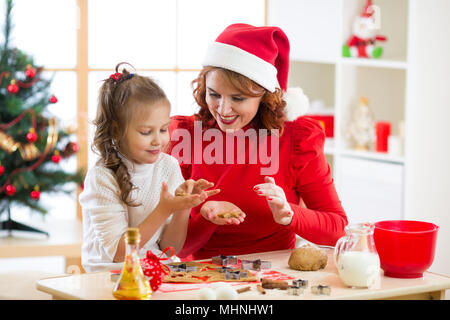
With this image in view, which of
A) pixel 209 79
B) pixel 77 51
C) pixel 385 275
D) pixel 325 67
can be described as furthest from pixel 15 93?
pixel 385 275

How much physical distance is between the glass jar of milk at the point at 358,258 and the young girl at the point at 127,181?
1.32 ft

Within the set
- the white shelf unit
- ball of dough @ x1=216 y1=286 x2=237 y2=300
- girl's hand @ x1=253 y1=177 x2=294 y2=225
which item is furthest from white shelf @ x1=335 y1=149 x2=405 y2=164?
ball of dough @ x1=216 y1=286 x2=237 y2=300

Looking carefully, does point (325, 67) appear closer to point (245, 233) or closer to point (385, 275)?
point (245, 233)

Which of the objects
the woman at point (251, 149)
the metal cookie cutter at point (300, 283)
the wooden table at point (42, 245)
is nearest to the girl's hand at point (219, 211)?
the woman at point (251, 149)

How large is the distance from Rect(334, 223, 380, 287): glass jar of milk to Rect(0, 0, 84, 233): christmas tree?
2.06m

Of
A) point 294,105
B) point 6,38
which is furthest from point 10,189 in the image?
point 294,105

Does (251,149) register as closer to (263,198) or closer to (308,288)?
(263,198)

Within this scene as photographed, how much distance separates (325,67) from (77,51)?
148cm

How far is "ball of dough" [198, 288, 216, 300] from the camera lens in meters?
1.53

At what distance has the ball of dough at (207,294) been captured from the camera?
1.53 m

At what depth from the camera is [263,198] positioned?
7.06 feet

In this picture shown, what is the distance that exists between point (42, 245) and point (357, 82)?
1.86 m

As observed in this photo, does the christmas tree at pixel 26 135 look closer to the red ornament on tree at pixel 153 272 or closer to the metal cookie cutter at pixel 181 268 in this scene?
the metal cookie cutter at pixel 181 268

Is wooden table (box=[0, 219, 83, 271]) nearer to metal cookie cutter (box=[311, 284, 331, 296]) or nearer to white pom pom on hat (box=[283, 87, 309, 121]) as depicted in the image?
white pom pom on hat (box=[283, 87, 309, 121])
